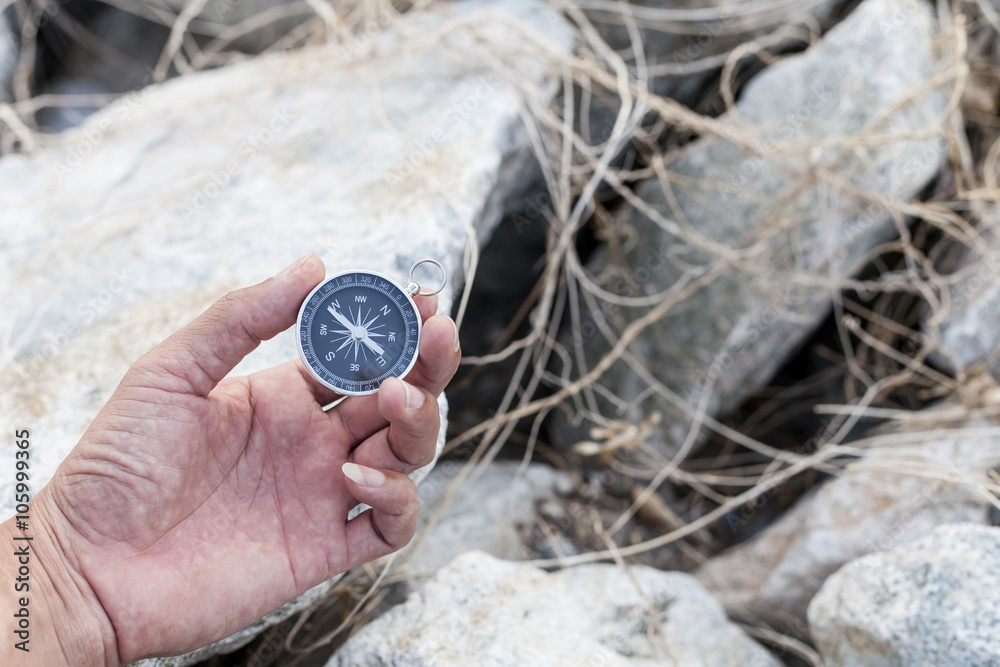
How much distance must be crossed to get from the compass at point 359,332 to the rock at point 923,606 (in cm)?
149

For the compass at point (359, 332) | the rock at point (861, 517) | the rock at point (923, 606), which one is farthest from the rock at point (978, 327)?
the compass at point (359, 332)

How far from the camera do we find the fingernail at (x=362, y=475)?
1.82 metres

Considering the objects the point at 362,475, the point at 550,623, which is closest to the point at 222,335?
the point at 362,475

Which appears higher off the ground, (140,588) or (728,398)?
(140,588)

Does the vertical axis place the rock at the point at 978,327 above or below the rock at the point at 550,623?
above

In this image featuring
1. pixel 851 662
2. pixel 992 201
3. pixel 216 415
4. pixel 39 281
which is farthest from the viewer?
pixel 992 201

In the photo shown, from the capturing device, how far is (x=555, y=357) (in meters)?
3.87

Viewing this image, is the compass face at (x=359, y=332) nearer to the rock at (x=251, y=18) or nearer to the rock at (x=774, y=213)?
the rock at (x=774, y=213)

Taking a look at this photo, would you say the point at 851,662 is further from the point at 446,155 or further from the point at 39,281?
the point at 39,281

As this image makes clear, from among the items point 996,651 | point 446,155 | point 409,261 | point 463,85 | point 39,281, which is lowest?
point 996,651

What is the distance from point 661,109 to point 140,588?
8.14 feet

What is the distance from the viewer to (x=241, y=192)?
116 inches

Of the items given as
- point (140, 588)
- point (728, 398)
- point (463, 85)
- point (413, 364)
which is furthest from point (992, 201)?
point (140, 588)

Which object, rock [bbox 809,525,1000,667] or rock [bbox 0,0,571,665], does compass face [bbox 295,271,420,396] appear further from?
rock [bbox 809,525,1000,667]
